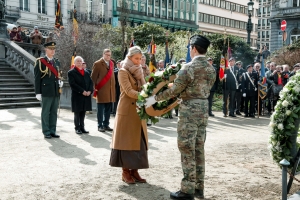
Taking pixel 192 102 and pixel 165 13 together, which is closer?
pixel 192 102

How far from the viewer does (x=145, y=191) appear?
227 inches

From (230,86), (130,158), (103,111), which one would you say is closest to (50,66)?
(103,111)

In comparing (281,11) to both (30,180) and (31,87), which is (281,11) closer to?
(31,87)

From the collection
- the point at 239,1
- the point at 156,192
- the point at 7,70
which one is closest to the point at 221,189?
the point at 156,192

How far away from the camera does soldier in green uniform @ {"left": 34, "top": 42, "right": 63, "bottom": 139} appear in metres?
9.60

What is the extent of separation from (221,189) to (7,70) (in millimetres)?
15306

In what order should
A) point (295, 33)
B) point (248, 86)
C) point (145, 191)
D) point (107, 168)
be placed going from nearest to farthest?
point (145, 191) → point (107, 168) → point (248, 86) → point (295, 33)

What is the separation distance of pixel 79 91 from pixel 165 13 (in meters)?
56.0

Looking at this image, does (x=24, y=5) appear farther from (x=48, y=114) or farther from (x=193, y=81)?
(x=193, y=81)

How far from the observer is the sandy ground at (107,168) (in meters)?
5.72

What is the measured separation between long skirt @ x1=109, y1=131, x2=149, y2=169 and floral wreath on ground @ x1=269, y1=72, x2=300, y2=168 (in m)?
1.88

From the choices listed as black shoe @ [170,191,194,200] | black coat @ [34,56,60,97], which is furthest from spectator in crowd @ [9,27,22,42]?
black shoe @ [170,191,194,200]

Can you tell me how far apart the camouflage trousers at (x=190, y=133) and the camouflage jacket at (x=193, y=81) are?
101mm

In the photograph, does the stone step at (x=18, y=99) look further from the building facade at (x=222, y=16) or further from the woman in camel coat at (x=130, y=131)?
the building facade at (x=222, y=16)
